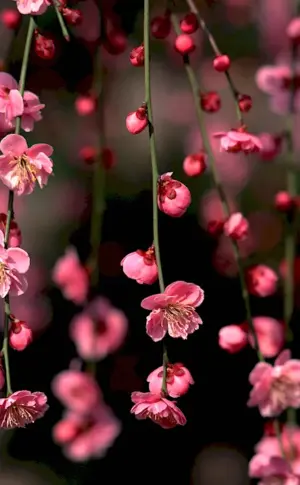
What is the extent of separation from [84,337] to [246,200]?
354 millimetres

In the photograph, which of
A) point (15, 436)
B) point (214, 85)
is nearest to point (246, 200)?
point (214, 85)


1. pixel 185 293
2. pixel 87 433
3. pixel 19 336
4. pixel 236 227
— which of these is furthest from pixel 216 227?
pixel 87 433

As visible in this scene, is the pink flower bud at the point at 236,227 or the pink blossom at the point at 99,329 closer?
the pink flower bud at the point at 236,227

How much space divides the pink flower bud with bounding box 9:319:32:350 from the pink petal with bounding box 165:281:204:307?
13cm

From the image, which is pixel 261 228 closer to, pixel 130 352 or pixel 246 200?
pixel 246 200

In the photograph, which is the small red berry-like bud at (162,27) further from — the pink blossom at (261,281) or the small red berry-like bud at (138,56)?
the pink blossom at (261,281)

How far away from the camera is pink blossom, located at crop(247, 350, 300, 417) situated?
0.79 m

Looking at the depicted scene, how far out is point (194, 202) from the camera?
121 centimetres

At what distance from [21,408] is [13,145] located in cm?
24

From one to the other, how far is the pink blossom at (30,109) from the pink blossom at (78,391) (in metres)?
0.36

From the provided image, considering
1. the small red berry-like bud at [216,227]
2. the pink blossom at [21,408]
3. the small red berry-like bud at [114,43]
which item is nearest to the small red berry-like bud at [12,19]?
the small red berry-like bud at [114,43]

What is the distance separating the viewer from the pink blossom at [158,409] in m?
0.72

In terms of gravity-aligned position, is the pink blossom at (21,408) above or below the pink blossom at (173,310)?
below

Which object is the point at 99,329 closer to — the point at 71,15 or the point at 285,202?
the point at 285,202
